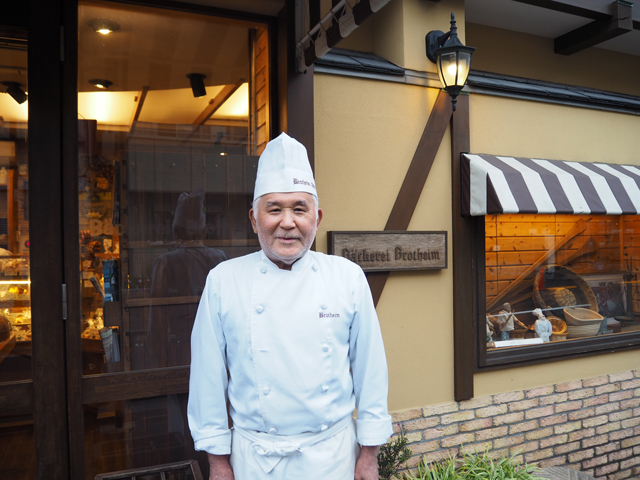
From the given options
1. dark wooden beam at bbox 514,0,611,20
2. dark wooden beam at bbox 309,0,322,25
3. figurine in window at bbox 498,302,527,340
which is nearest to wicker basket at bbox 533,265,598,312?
figurine in window at bbox 498,302,527,340

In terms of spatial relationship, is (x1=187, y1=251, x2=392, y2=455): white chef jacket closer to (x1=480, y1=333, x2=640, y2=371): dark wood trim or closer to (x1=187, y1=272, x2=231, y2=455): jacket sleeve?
(x1=187, y1=272, x2=231, y2=455): jacket sleeve

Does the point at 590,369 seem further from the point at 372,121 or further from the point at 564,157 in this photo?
the point at 372,121

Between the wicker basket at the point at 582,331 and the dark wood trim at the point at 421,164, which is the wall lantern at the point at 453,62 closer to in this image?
the dark wood trim at the point at 421,164

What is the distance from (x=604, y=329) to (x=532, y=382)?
1.06 metres

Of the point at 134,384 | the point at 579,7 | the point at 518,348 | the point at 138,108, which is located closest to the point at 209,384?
the point at 134,384

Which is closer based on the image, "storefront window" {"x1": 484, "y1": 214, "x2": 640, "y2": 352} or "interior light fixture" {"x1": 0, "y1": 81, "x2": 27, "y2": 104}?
"interior light fixture" {"x1": 0, "y1": 81, "x2": 27, "y2": 104}

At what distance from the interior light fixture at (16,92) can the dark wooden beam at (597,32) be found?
4175 mm

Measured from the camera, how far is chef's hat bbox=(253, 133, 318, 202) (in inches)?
73.7

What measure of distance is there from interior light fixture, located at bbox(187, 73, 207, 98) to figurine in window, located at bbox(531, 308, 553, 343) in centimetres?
326

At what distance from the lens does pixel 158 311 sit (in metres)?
2.88

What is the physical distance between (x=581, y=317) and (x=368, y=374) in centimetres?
322

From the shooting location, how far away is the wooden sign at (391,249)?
3219 mm

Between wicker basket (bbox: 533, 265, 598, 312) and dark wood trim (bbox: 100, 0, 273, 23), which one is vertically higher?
dark wood trim (bbox: 100, 0, 273, 23)

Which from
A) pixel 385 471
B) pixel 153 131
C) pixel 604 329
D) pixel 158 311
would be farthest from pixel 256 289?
pixel 604 329
